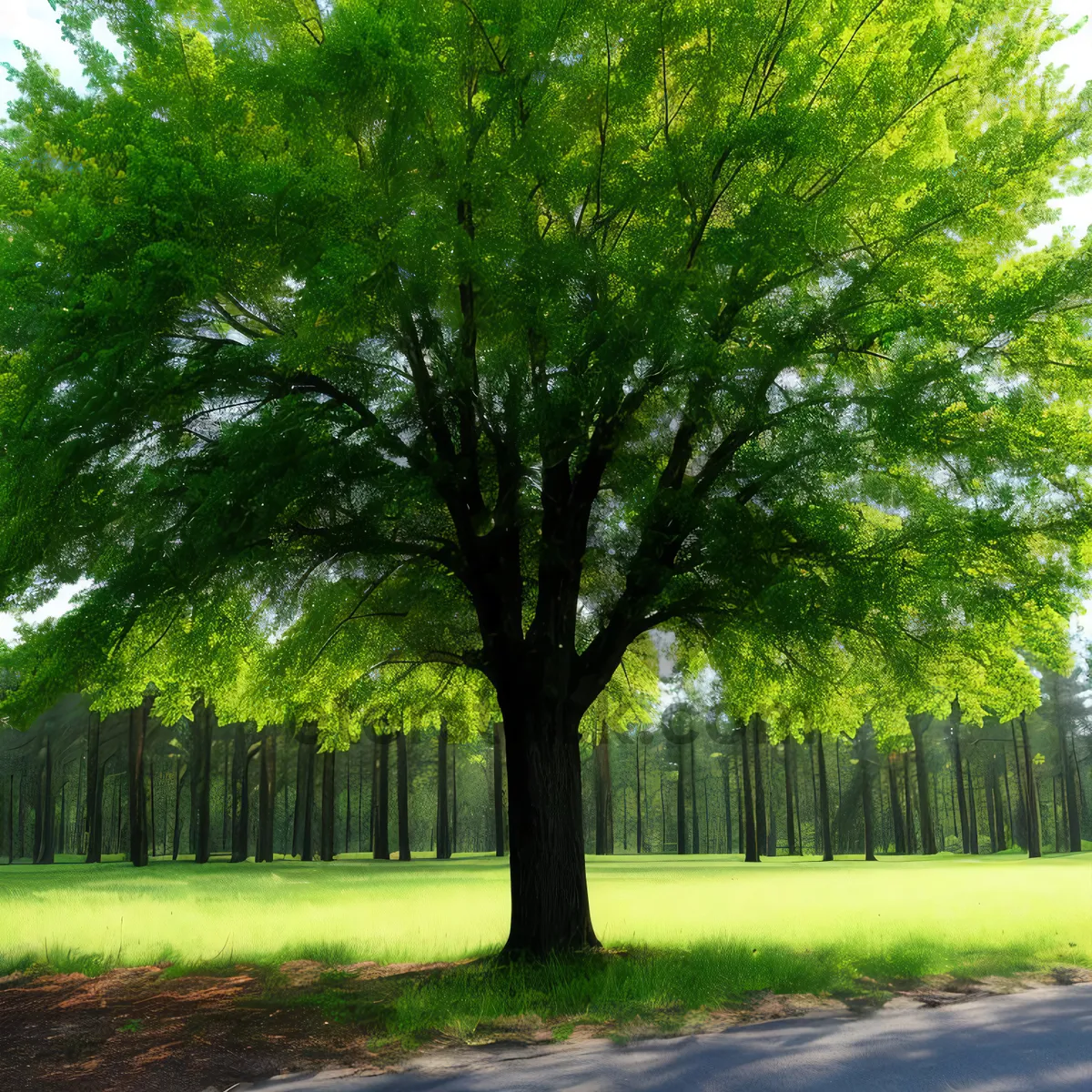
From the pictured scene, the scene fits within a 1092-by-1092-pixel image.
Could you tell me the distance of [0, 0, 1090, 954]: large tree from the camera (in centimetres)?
851

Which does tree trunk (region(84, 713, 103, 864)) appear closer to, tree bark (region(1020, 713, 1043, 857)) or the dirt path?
the dirt path

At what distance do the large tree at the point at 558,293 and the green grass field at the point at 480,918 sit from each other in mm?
3930

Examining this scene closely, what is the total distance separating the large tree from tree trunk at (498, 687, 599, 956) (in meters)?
0.07

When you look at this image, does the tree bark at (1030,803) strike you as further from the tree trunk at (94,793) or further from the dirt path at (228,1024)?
the tree trunk at (94,793)

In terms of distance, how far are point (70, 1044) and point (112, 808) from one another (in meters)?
69.1

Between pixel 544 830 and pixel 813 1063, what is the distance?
5.32 metres

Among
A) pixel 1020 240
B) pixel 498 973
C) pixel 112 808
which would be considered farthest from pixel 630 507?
pixel 112 808

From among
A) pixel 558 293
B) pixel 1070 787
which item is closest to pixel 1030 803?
pixel 1070 787

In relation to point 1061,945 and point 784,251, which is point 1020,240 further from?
point 1061,945

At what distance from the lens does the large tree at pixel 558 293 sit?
8.51 m

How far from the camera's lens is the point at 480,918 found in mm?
16359

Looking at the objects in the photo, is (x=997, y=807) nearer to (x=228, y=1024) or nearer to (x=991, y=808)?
(x=991, y=808)

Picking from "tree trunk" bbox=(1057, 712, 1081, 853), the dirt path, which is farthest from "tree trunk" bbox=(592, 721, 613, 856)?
the dirt path

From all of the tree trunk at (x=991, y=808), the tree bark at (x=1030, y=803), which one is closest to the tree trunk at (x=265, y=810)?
the tree bark at (x=1030, y=803)
